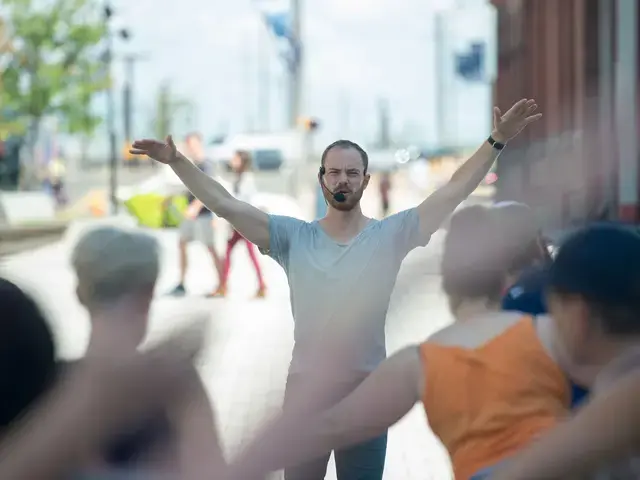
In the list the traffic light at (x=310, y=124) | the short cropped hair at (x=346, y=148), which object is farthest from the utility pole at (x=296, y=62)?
the short cropped hair at (x=346, y=148)

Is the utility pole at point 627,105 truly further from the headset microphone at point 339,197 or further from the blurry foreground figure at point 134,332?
the blurry foreground figure at point 134,332

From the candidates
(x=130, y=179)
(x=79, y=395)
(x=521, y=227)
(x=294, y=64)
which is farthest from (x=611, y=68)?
(x=130, y=179)

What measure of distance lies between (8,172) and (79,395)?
56.8m

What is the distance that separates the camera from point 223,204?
383cm

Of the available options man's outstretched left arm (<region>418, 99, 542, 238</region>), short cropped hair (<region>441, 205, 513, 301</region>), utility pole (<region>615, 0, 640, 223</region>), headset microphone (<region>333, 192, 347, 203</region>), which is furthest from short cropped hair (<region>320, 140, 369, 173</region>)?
utility pole (<region>615, 0, 640, 223</region>)

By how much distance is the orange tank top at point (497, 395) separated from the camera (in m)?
2.15

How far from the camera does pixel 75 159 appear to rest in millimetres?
109062

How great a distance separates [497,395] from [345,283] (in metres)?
1.59

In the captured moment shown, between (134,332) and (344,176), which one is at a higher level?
(344,176)

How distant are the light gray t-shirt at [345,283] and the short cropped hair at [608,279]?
1.64m

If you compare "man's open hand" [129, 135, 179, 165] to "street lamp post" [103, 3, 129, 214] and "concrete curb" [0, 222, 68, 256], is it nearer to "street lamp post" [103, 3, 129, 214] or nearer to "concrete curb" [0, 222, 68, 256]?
"concrete curb" [0, 222, 68, 256]

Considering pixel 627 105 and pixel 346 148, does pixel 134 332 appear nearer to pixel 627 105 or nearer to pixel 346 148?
pixel 346 148

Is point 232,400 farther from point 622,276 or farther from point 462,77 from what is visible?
point 462,77

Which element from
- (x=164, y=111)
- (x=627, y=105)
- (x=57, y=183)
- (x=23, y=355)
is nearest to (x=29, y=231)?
(x=627, y=105)
